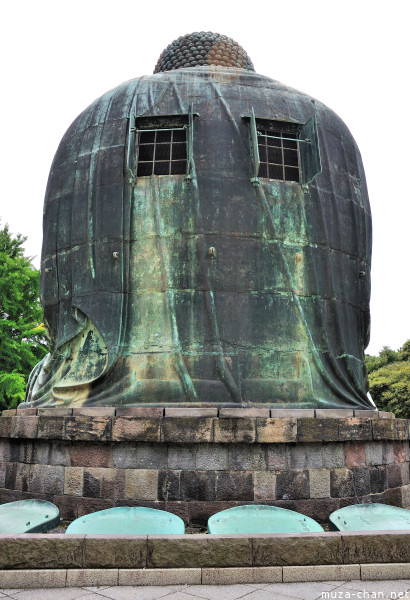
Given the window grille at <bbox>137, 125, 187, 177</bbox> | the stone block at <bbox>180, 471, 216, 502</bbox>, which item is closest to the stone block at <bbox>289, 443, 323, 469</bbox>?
the stone block at <bbox>180, 471, 216, 502</bbox>

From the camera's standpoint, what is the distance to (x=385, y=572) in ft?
17.6

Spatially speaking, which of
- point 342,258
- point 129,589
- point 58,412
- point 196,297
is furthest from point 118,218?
point 129,589

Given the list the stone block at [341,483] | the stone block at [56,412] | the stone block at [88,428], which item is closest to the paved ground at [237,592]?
the stone block at [341,483]

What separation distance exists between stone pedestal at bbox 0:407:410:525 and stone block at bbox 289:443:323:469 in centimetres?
2

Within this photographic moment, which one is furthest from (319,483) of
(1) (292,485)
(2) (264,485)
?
(2) (264,485)

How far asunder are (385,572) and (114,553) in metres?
2.69

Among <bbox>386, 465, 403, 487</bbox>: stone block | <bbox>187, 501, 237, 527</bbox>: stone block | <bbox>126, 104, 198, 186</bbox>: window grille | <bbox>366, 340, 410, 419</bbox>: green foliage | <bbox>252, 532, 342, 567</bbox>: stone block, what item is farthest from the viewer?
<bbox>366, 340, 410, 419</bbox>: green foliage

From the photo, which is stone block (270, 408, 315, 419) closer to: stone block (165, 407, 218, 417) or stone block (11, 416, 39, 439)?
stone block (165, 407, 218, 417)

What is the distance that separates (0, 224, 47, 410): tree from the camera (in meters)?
24.7

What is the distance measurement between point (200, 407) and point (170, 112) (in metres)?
5.93

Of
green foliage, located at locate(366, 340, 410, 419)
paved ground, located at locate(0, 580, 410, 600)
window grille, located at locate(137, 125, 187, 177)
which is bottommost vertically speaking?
paved ground, located at locate(0, 580, 410, 600)

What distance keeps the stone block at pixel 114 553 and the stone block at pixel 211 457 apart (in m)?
3.08

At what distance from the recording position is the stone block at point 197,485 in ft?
27.2

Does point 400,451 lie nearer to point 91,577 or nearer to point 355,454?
point 355,454
